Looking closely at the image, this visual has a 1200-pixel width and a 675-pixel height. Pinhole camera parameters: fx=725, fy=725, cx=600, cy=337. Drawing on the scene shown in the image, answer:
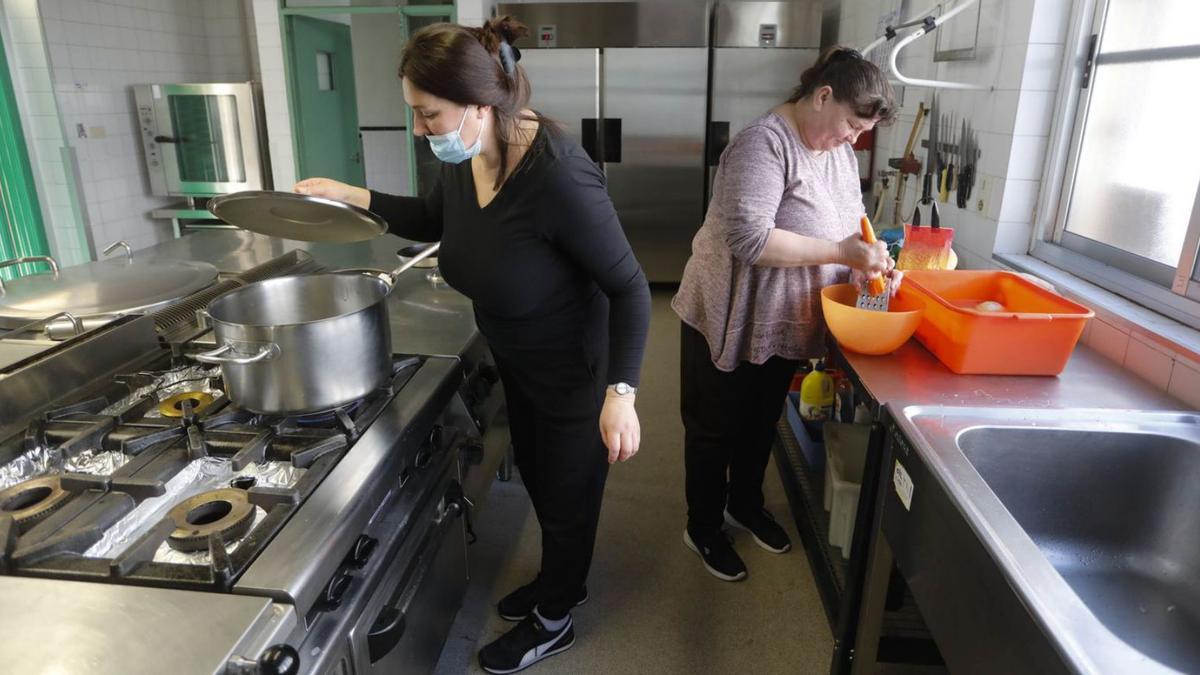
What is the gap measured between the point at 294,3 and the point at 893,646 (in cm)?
434

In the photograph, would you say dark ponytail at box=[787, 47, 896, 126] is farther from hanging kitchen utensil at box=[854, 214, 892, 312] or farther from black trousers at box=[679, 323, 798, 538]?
black trousers at box=[679, 323, 798, 538]

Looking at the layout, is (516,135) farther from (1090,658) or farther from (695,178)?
(695,178)

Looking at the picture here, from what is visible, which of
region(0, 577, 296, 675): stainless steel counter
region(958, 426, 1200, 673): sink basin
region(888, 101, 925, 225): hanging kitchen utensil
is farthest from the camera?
region(888, 101, 925, 225): hanging kitchen utensil

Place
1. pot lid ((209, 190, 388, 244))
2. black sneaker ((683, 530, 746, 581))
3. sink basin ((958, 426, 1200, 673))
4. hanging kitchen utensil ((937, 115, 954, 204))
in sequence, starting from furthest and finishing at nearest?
hanging kitchen utensil ((937, 115, 954, 204))
black sneaker ((683, 530, 746, 581))
pot lid ((209, 190, 388, 244))
sink basin ((958, 426, 1200, 673))

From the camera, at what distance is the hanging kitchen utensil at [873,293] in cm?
146

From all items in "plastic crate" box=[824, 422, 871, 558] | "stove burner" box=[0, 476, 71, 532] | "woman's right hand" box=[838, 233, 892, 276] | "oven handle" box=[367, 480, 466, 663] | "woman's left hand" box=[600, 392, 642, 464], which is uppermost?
"woman's right hand" box=[838, 233, 892, 276]

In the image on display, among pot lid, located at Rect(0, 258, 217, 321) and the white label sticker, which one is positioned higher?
pot lid, located at Rect(0, 258, 217, 321)

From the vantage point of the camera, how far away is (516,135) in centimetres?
121

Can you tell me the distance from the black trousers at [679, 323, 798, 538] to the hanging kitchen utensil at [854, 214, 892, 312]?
10.7 inches

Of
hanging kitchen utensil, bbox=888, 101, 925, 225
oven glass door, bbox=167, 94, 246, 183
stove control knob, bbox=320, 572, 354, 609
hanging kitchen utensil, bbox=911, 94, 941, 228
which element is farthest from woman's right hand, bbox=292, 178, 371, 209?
oven glass door, bbox=167, 94, 246, 183

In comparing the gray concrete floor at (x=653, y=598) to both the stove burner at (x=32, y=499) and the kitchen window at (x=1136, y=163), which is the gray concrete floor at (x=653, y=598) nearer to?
the stove burner at (x=32, y=499)

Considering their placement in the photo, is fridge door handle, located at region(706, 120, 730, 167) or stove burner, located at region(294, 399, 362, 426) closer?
stove burner, located at region(294, 399, 362, 426)

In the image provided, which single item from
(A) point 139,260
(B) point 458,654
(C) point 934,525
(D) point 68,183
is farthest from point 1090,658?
(D) point 68,183

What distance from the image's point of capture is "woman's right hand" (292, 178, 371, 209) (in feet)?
4.52
